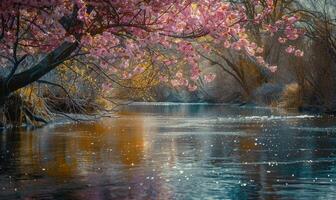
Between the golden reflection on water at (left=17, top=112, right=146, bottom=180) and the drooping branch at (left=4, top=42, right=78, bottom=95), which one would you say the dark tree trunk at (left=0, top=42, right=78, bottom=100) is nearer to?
the drooping branch at (left=4, top=42, right=78, bottom=95)

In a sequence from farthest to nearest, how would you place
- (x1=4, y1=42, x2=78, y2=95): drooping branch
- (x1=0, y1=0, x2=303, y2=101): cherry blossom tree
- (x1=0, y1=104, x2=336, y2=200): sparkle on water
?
(x1=0, y1=104, x2=336, y2=200): sparkle on water → (x1=4, y1=42, x2=78, y2=95): drooping branch → (x1=0, y1=0, x2=303, y2=101): cherry blossom tree

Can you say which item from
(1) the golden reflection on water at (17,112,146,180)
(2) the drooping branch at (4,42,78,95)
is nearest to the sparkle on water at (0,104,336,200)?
(1) the golden reflection on water at (17,112,146,180)

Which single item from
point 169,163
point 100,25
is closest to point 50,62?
point 100,25

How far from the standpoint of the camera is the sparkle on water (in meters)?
14.8

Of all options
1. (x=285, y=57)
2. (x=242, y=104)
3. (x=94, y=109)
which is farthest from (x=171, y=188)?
(x=242, y=104)

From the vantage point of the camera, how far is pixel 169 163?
20.0 meters

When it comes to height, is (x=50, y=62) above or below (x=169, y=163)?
above

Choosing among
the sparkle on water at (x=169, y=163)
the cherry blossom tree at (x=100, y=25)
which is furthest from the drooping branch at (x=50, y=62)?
the sparkle on water at (x=169, y=163)

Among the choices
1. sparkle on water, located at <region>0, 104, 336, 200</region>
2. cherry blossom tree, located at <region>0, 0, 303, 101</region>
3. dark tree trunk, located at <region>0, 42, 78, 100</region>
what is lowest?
sparkle on water, located at <region>0, 104, 336, 200</region>

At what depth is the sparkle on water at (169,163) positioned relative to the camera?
14.8m

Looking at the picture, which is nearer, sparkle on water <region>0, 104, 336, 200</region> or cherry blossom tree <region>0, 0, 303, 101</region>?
cherry blossom tree <region>0, 0, 303, 101</region>

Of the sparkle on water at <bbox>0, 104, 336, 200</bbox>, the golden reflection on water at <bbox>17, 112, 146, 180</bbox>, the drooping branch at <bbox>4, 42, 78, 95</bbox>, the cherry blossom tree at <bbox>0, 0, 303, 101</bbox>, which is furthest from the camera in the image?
the golden reflection on water at <bbox>17, 112, 146, 180</bbox>

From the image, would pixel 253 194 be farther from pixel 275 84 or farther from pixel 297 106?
pixel 275 84

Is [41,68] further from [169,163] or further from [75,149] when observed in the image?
[75,149]
